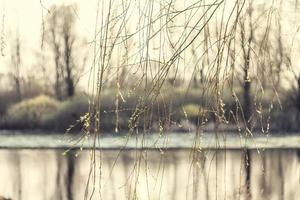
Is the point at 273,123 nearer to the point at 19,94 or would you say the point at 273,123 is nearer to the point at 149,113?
the point at 19,94

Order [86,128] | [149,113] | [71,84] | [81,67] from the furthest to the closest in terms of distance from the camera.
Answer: [71,84], [81,67], [149,113], [86,128]

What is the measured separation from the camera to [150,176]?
5109mm

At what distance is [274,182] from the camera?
5.44m

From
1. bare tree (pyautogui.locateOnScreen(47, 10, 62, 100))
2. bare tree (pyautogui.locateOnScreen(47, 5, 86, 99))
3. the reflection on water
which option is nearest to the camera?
the reflection on water

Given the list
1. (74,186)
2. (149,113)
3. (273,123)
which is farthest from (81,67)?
(149,113)

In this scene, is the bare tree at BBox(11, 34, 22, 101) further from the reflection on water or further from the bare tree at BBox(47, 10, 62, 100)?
the reflection on water

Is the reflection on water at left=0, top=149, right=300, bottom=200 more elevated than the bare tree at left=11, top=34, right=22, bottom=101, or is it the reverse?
the bare tree at left=11, top=34, right=22, bottom=101

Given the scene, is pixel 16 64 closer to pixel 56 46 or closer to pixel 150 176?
pixel 56 46

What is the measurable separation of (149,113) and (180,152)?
409 cm

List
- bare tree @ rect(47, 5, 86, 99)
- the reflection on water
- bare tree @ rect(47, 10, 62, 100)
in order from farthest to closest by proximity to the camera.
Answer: bare tree @ rect(47, 10, 62, 100) → bare tree @ rect(47, 5, 86, 99) → the reflection on water

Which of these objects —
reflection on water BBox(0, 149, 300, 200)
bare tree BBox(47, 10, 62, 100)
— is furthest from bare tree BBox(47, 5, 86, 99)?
reflection on water BBox(0, 149, 300, 200)

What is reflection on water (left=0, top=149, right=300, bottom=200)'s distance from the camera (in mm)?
5066

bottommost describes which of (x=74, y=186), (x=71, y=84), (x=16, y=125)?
(x=74, y=186)

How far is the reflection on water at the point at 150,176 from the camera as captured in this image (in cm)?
507
